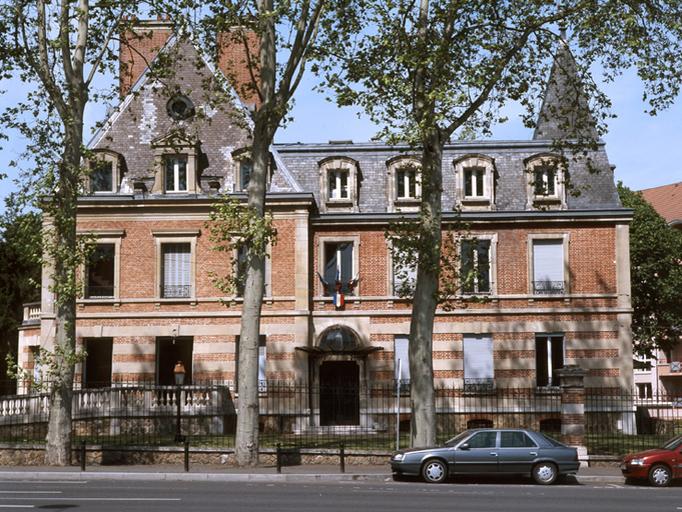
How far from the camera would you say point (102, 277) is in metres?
36.1

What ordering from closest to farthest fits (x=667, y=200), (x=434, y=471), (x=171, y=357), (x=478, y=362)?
(x=434, y=471) < (x=478, y=362) < (x=171, y=357) < (x=667, y=200)

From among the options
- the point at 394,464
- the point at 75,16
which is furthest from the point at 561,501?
the point at 75,16

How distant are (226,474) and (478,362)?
49.7 ft

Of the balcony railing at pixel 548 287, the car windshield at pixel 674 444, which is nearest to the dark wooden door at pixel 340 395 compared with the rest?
the balcony railing at pixel 548 287

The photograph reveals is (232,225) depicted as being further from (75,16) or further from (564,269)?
(564,269)

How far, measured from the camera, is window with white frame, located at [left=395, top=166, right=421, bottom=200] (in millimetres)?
36938

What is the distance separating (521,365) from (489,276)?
11.0ft

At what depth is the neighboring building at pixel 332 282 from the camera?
116 ft

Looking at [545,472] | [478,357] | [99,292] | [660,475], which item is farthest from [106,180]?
[660,475]

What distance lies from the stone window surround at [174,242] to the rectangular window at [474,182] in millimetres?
9905

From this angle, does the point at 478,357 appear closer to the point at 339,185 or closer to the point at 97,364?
the point at 339,185

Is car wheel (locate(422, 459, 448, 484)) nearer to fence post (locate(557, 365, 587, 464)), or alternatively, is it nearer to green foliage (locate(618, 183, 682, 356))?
fence post (locate(557, 365, 587, 464))

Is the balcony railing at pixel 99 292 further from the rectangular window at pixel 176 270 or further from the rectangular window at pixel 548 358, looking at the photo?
the rectangular window at pixel 548 358

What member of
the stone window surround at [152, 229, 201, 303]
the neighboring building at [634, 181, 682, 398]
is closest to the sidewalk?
the stone window surround at [152, 229, 201, 303]
